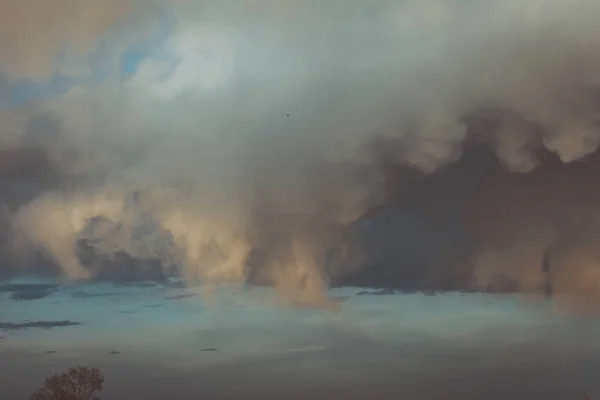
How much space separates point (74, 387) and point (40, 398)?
358cm

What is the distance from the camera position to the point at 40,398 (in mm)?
90875

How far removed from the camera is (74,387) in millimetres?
90688
